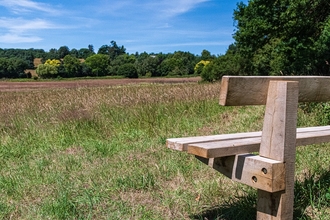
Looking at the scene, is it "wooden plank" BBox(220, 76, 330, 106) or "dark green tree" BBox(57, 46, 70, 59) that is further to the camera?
A: "dark green tree" BBox(57, 46, 70, 59)

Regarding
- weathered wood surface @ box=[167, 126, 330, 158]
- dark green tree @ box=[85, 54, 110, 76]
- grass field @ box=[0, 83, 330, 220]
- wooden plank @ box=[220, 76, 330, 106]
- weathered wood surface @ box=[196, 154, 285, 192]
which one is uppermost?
dark green tree @ box=[85, 54, 110, 76]

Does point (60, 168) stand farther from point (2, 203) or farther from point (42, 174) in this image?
point (2, 203)

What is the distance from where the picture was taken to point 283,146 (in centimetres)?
193

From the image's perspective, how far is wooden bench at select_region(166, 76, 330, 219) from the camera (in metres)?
1.91

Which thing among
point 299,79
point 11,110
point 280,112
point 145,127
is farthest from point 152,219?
point 11,110

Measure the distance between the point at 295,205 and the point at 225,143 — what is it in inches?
33.7

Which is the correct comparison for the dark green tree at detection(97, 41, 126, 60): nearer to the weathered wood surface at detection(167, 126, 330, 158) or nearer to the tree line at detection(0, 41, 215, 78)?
Result: the tree line at detection(0, 41, 215, 78)

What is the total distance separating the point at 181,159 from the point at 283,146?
6.74ft

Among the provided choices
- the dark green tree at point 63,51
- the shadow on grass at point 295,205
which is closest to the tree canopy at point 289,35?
the shadow on grass at point 295,205

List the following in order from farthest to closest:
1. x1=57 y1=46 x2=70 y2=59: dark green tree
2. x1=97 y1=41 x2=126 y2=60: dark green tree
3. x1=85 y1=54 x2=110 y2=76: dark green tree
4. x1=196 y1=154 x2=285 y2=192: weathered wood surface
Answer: x1=97 y1=41 x2=126 y2=60: dark green tree, x1=57 y1=46 x2=70 y2=59: dark green tree, x1=85 y1=54 x2=110 y2=76: dark green tree, x1=196 y1=154 x2=285 y2=192: weathered wood surface

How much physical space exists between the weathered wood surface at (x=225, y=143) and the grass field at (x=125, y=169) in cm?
46

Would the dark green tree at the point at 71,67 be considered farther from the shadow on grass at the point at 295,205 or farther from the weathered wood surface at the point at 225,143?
the weathered wood surface at the point at 225,143

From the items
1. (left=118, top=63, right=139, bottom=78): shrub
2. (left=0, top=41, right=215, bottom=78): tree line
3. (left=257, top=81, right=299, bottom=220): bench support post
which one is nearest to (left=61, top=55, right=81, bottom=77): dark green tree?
(left=0, top=41, right=215, bottom=78): tree line

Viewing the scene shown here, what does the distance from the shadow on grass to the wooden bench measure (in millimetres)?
418
